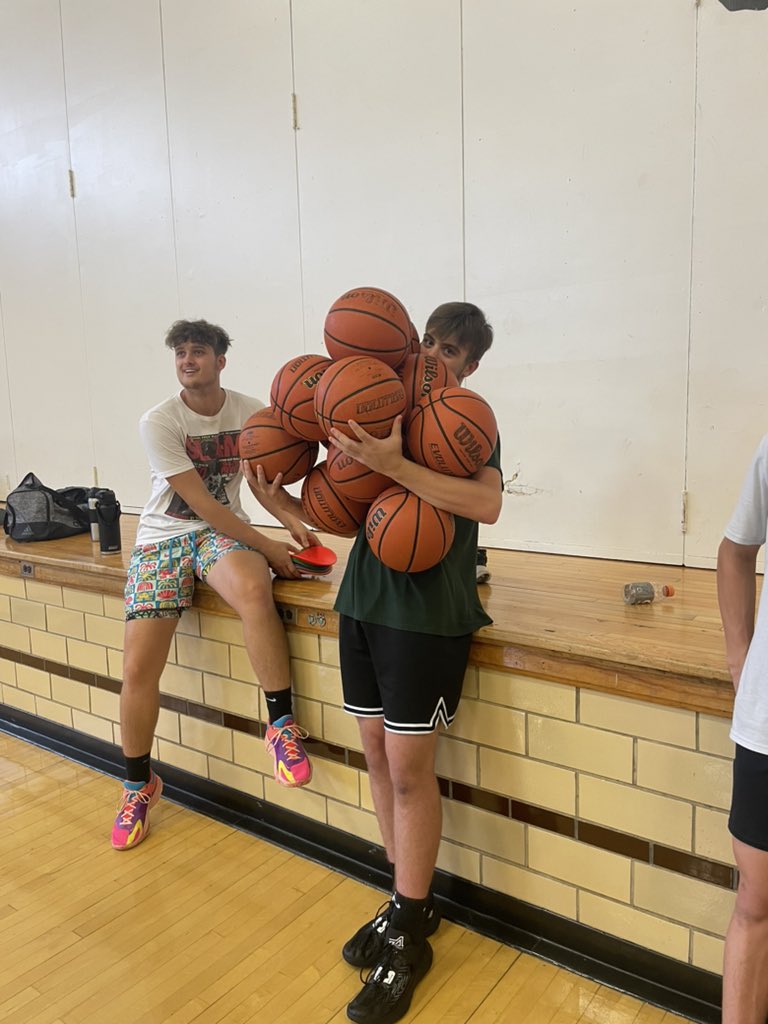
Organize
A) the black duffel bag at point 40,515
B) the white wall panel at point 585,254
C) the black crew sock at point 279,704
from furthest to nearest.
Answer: the black duffel bag at point 40,515 < the white wall panel at point 585,254 < the black crew sock at point 279,704

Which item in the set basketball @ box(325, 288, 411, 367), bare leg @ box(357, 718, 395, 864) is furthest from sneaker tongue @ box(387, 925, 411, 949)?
basketball @ box(325, 288, 411, 367)

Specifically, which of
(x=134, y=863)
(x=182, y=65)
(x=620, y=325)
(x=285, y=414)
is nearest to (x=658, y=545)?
(x=620, y=325)

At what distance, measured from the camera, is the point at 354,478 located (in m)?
1.63

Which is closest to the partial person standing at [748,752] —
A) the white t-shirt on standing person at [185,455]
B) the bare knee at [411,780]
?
the bare knee at [411,780]

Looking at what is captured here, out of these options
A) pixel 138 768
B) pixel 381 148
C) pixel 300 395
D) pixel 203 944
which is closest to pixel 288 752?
pixel 203 944

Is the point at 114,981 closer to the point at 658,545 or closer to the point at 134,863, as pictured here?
the point at 134,863

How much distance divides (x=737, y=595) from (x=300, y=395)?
3.10ft

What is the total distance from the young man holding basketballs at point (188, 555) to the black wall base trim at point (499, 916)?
0.25m

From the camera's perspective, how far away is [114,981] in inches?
69.9

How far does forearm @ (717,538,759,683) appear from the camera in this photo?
1.32m

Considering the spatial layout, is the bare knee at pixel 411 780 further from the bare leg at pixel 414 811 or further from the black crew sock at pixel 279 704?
the black crew sock at pixel 279 704

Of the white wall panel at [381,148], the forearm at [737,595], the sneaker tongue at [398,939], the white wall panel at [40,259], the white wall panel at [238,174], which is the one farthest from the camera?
the white wall panel at [40,259]

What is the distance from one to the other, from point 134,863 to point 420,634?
50.9 inches

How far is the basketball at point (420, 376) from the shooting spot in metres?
1.61
